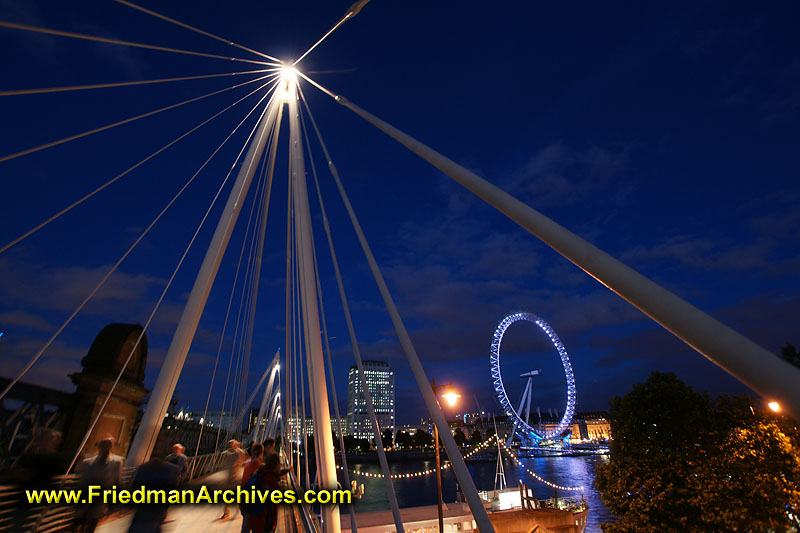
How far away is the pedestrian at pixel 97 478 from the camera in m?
3.60

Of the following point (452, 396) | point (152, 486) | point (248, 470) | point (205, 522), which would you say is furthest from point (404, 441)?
point (152, 486)

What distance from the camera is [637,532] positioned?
39.8 feet

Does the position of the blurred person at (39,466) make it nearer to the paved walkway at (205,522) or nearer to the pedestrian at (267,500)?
the paved walkway at (205,522)

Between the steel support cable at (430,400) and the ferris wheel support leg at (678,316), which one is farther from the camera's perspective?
the steel support cable at (430,400)

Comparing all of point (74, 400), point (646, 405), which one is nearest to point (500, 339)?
point (646, 405)

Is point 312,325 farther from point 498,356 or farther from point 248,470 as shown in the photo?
point 498,356

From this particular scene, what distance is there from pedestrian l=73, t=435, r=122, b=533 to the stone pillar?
6744mm

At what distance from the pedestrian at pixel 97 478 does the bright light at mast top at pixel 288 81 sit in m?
10.3

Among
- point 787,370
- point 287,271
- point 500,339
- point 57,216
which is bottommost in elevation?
point 787,370

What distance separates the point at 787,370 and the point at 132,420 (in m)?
14.6

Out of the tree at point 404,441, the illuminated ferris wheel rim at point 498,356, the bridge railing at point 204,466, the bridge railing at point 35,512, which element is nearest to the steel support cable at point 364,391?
the bridge railing at point 35,512

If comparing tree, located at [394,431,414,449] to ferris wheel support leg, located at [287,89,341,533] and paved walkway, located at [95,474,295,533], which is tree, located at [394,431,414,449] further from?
ferris wheel support leg, located at [287,89,341,533]

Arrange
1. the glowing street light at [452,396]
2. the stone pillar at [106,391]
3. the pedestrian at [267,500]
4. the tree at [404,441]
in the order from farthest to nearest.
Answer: the tree at [404,441] → the glowing street light at [452,396] → the stone pillar at [106,391] → the pedestrian at [267,500]

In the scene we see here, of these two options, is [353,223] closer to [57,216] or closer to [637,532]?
[57,216]
